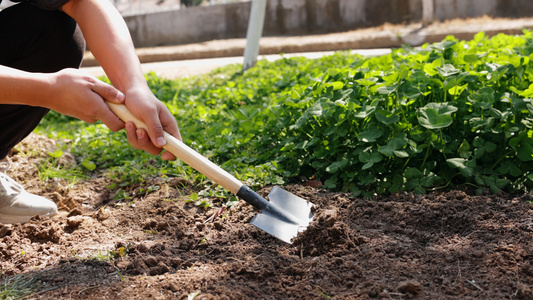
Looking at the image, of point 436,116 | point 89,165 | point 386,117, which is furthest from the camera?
point 89,165


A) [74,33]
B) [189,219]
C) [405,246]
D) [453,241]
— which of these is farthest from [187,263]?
[74,33]

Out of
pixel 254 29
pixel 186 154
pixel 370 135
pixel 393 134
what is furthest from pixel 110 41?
pixel 254 29

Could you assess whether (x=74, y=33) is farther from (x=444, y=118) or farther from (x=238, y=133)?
(x=444, y=118)

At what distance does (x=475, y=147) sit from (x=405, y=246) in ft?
2.74

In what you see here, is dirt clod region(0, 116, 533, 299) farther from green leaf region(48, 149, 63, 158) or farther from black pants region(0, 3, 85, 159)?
green leaf region(48, 149, 63, 158)

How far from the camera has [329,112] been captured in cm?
246

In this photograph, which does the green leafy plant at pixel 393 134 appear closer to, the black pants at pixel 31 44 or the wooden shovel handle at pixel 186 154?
the wooden shovel handle at pixel 186 154

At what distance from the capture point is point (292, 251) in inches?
75.5

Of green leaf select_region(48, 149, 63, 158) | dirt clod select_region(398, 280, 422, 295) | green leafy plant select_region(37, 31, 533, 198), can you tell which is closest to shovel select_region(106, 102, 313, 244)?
green leafy plant select_region(37, 31, 533, 198)

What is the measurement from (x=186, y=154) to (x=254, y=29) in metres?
4.49

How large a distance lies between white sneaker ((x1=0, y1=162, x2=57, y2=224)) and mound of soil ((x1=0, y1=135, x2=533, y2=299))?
44mm

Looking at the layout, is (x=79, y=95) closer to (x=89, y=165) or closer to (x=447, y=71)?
(x=89, y=165)

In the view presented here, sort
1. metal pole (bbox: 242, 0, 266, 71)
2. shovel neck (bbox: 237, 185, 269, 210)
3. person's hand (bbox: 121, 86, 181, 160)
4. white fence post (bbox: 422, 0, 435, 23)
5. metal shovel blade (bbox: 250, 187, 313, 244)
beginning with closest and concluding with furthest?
person's hand (bbox: 121, 86, 181, 160) < metal shovel blade (bbox: 250, 187, 313, 244) < shovel neck (bbox: 237, 185, 269, 210) < metal pole (bbox: 242, 0, 266, 71) < white fence post (bbox: 422, 0, 435, 23)

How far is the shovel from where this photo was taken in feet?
6.26
